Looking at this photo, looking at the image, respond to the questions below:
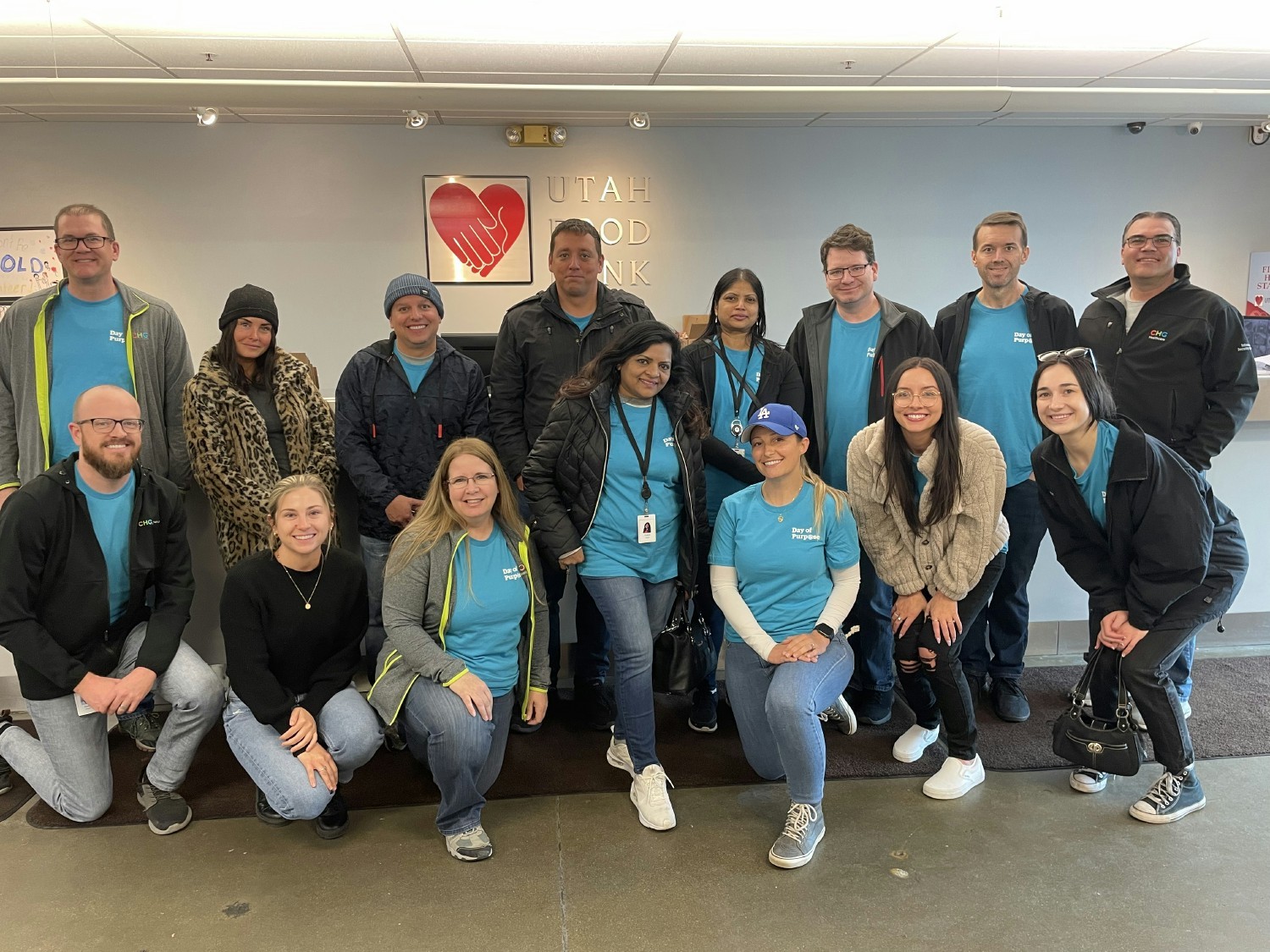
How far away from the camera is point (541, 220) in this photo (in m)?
6.21

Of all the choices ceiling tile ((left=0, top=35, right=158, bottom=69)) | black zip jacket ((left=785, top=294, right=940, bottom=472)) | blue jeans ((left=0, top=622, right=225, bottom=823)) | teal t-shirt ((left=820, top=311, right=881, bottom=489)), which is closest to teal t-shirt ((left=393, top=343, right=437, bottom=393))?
blue jeans ((left=0, top=622, right=225, bottom=823))

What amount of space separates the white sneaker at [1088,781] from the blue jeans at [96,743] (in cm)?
272

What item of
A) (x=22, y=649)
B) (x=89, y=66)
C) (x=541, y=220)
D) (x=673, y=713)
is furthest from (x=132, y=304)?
(x=541, y=220)

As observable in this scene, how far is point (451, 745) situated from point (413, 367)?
1.35 metres

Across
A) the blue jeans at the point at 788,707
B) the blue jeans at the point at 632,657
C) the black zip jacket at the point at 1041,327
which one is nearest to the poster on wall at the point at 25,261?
the blue jeans at the point at 632,657

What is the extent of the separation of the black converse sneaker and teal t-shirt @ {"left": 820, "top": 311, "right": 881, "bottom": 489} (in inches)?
52.5

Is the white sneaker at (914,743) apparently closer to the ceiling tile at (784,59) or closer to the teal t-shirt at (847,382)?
the teal t-shirt at (847,382)

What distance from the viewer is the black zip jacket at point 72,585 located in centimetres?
253

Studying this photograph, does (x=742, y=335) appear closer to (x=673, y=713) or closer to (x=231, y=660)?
(x=673, y=713)

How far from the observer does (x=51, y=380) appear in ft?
9.89

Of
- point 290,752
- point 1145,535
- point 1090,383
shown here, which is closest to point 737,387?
point 1090,383

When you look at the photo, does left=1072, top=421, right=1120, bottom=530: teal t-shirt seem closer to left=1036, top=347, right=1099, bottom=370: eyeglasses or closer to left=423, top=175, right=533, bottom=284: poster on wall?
left=1036, top=347, right=1099, bottom=370: eyeglasses

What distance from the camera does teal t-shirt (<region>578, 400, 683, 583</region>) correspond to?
2.71 metres

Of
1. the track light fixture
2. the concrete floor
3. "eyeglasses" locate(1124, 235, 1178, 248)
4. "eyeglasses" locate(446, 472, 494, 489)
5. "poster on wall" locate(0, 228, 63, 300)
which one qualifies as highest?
the track light fixture
